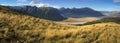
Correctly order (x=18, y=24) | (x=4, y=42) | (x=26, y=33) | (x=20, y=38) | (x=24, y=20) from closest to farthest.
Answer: (x=4, y=42) → (x=20, y=38) → (x=26, y=33) → (x=18, y=24) → (x=24, y=20)

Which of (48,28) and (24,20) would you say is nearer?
(48,28)

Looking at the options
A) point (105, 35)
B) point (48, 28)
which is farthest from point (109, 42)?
point (48, 28)

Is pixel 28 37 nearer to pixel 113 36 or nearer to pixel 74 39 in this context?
pixel 74 39

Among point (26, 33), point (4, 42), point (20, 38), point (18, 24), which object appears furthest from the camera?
point (18, 24)

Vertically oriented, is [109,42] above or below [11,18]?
below

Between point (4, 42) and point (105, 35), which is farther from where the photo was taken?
point (105, 35)

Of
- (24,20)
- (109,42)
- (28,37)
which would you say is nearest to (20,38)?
(28,37)

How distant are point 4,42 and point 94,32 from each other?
1058 centimetres

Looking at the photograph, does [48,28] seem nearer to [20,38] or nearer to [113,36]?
[20,38]

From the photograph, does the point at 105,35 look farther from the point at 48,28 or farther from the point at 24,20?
the point at 24,20

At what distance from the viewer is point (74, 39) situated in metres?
22.6

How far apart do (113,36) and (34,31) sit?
930cm

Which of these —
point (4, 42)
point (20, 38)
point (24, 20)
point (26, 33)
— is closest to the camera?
point (4, 42)

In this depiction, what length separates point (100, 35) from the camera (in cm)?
2369
